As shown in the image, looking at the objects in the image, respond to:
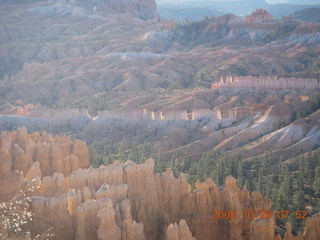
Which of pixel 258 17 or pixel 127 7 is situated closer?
pixel 258 17

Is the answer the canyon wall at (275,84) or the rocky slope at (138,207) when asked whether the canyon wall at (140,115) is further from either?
the rocky slope at (138,207)

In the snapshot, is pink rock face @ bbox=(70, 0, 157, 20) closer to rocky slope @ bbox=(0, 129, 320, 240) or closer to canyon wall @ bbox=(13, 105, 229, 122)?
canyon wall @ bbox=(13, 105, 229, 122)

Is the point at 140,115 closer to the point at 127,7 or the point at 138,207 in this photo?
the point at 138,207

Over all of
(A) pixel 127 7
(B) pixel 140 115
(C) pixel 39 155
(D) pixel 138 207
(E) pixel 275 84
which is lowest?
(B) pixel 140 115

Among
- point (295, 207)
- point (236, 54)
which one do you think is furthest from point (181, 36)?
point (295, 207)

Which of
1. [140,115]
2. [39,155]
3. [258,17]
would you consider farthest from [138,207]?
[258,17]

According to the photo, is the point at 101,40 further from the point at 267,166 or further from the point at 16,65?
the point at 267,166

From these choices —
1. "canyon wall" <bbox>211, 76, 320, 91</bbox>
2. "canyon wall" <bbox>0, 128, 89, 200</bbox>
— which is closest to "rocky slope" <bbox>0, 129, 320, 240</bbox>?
"canyon wall" <bbox>0, 128, 89, 200</bbox>

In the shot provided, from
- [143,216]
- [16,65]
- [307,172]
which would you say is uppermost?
[143,216]

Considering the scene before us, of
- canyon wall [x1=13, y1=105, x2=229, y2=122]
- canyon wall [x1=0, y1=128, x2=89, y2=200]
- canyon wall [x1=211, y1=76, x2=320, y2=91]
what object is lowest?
canyon wall [x1=13, y1=105, x2=229, y2=122]
